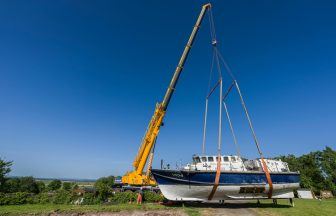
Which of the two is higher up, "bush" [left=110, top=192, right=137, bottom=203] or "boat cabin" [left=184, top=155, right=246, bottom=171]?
"boat cabin" [left=184, top=155, right=246, bottom=171]

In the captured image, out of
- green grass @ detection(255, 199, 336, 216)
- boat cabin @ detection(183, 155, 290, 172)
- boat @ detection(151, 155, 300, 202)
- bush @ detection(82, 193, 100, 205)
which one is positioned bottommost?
green grass @ detection(255, 199, 336, 216)

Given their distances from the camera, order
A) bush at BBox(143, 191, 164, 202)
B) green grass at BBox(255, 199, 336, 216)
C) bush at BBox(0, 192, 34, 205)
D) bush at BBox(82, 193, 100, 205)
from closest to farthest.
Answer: green grass at BBox(255, 199, 336, 216)
bush at BBox(0, 192, 34, 205)
bush at BBox(82, 193, 100, 205)
bush at BBox(143, 191, 164, 202)

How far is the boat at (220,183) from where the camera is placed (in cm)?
1792

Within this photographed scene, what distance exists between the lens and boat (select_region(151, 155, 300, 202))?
17.9m

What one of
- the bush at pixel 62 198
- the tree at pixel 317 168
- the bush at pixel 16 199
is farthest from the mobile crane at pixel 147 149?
the tree at pixel 317 168

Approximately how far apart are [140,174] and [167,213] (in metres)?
9.82

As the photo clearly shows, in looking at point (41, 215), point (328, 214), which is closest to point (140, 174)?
point (41, 215)

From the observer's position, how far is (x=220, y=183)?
1789cm

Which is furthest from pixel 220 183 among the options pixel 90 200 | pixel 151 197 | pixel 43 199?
pixel 43 199

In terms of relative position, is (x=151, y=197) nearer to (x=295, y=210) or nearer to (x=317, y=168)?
(x=295, y=210)

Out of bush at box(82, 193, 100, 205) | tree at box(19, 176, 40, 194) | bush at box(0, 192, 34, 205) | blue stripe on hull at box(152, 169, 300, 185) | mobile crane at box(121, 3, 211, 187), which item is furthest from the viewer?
tree at box(19, 176, 40, 194)

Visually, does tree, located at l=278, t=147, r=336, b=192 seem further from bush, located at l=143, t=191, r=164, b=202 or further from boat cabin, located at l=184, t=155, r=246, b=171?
bush, located at l=143, t=191, r=164, b=202

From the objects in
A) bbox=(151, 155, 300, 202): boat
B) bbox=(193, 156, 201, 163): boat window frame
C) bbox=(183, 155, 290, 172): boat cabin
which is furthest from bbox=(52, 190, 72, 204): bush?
bbox=(193, 156, 201, 163): boat window frame

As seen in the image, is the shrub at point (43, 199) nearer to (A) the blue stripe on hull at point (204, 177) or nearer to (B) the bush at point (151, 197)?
(B) the bush at point (151, 197)
